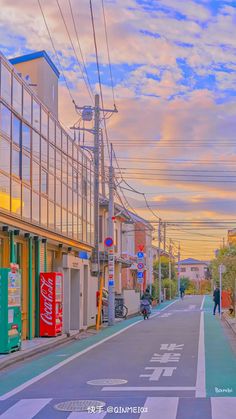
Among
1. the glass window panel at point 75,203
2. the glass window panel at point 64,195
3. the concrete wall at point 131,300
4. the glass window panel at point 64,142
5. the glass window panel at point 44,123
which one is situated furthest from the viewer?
the concrete wall at point 131,300

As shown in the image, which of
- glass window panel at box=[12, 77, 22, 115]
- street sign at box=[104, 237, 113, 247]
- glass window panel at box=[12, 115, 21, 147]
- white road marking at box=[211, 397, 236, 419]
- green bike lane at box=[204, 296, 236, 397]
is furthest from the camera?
street sign at box=[104, 237, 113, 247]

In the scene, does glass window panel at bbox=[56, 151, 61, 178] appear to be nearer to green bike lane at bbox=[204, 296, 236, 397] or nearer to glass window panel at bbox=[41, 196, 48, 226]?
glass window panel at bbox=[41, 196, 48, 226]

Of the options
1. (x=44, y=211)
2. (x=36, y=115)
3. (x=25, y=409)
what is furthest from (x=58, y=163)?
(x=25, y=409)

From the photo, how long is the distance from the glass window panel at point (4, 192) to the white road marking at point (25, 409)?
8.27 metres

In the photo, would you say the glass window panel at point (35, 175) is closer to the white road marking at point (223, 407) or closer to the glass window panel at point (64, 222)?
the glass window panel at point (64, 222)

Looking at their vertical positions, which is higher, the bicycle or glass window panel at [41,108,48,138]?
glass window panel at [41,108,48,138]

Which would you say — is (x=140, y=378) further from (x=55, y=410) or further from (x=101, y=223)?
(x=101, y=223)

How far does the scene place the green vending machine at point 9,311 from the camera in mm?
16422

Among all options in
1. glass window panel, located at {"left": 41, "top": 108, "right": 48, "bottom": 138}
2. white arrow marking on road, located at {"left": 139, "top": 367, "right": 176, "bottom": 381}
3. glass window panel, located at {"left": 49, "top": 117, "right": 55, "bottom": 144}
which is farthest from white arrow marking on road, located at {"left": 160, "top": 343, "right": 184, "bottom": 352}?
glass window panel, located at {"left": 49, "top": 117, "right": 55, "bottom": 144}

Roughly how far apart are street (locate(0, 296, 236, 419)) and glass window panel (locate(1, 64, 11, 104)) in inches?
290

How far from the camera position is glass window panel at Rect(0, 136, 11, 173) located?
1808 cm

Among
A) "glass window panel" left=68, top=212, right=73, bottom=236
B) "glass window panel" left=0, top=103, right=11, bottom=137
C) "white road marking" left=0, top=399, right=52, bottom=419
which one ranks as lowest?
"white road marking" left=0, top=399, right=52, bottom=419

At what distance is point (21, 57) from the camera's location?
25.6m

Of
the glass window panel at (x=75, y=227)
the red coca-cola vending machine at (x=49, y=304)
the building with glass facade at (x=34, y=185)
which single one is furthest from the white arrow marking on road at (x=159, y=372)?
the glass window panel at (x=75, y=227)
